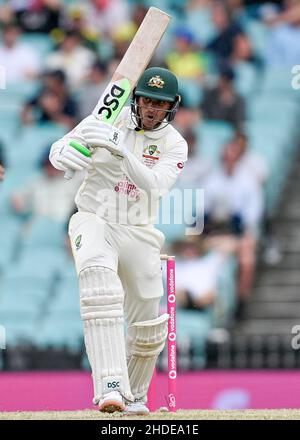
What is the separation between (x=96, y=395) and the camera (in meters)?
6.45

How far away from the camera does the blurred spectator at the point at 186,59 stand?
1225 centimetres

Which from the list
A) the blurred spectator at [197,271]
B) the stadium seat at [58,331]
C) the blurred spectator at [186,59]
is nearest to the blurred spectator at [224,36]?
the blurred spectator at [186,59]

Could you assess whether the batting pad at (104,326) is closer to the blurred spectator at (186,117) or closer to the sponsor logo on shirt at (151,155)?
the sponsor logo on shirt at (151,155)

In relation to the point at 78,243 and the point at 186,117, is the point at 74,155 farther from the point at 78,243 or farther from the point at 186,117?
the point at 186,117

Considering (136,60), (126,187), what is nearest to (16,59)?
(136,60)

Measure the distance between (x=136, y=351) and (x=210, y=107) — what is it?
5.10 meters

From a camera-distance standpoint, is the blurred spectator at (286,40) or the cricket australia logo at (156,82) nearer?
the cricket australia logo at (156,82)

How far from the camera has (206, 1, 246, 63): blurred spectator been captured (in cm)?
1227

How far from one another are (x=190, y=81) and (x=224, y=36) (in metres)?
0.52

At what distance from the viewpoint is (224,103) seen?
11.7 m

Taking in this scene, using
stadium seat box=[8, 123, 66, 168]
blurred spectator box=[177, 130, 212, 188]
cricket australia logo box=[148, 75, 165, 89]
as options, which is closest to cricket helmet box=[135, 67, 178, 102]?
cricket australia logo box=[148, 75, 165, 89]

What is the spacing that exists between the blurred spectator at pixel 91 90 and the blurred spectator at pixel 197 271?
195cm

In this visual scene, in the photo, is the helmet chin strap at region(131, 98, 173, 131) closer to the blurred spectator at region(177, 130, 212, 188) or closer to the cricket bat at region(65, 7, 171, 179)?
the cricket bat at region(65, 7, 171, 179)
